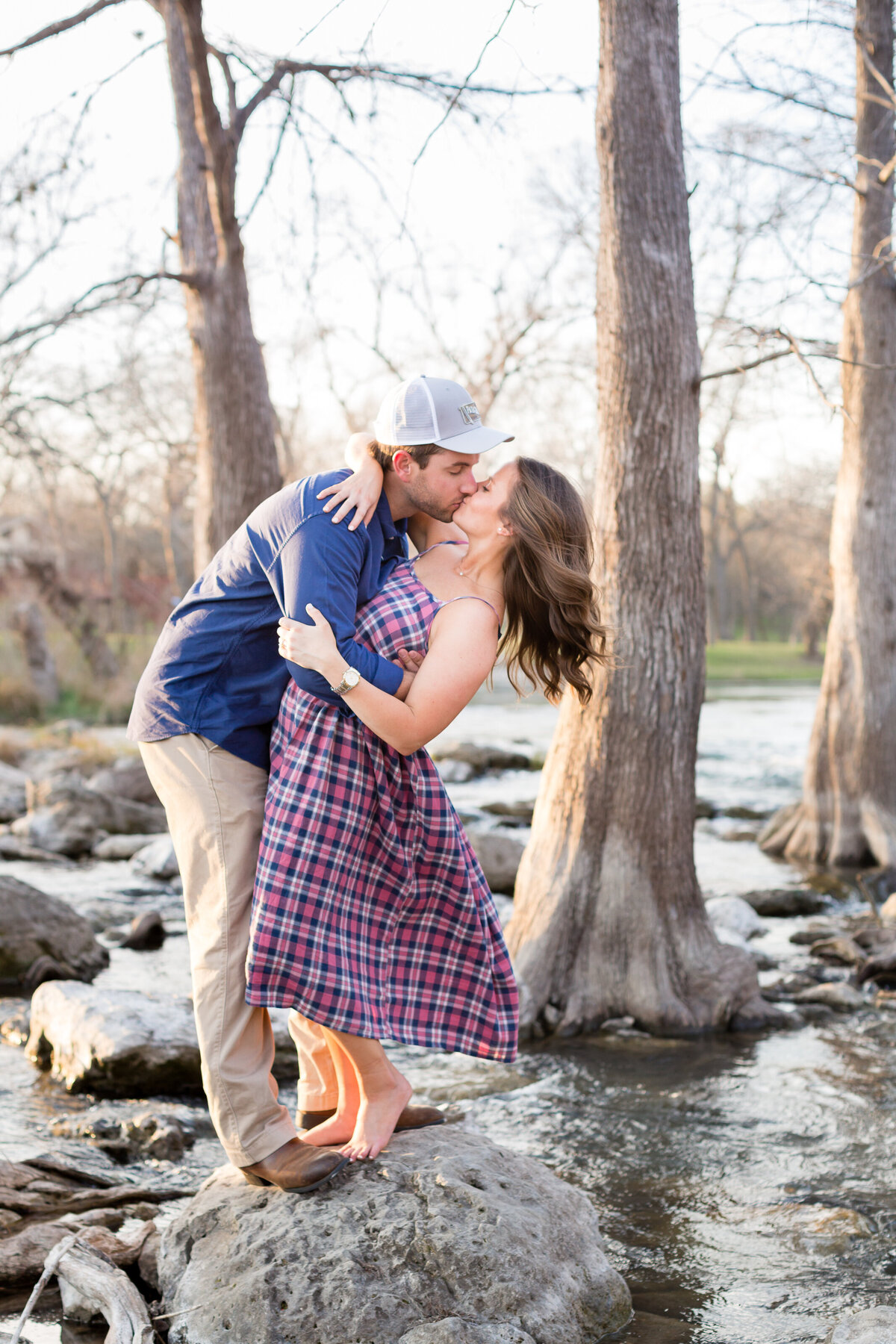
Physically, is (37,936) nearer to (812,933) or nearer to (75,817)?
(75,817)

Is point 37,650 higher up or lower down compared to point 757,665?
higher up

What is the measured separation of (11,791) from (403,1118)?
1113 cm

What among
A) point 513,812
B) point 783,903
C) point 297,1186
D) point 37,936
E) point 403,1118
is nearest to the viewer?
point 297,1186

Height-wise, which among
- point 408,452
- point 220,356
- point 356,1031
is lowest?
point 356,1031

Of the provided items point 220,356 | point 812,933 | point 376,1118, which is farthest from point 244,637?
point 220,356

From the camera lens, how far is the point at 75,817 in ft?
38.9

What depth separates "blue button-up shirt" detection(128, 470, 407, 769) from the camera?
3.09 m

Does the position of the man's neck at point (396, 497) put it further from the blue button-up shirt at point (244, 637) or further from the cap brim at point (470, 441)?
the cap brim at point (470, 441)

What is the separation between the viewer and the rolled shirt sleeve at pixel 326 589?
118 inches

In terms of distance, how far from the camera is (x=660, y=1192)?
4.34 m

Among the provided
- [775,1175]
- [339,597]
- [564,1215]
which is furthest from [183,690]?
[775,1175]

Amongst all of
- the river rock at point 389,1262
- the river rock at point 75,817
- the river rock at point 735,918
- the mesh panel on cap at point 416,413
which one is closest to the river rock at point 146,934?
the river rock at point 75,817

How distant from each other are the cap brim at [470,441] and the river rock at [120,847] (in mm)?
8600

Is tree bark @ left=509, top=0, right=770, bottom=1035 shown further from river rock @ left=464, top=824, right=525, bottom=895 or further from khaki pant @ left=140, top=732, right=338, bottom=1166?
river rock @ left=464, top=824, right=525, bottom=895
